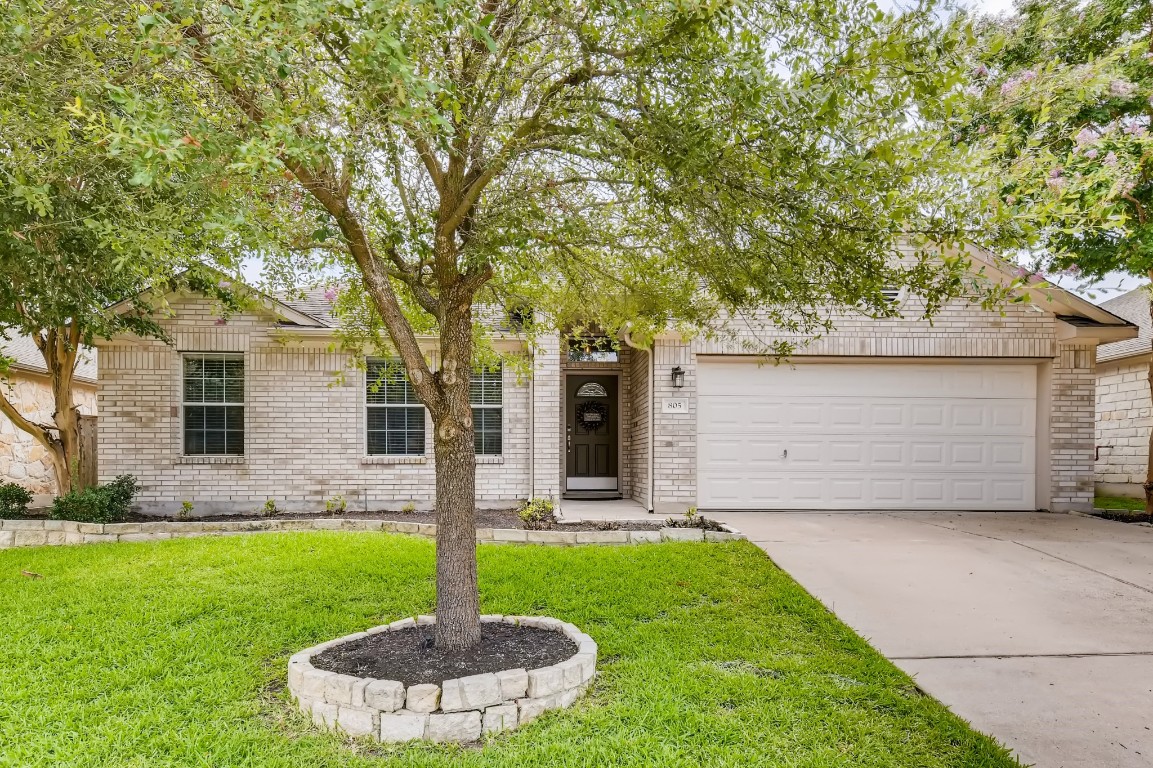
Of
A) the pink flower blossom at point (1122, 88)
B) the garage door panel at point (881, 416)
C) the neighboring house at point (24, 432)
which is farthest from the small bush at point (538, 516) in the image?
the neighboring house at point (24, 432)

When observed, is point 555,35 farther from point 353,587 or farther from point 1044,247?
point 353,587

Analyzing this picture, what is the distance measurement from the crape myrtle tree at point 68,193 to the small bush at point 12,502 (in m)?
4.85

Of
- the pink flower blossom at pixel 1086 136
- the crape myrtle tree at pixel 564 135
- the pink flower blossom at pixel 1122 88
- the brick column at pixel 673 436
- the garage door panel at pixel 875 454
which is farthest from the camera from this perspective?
the garage door panel at pixel 875 454

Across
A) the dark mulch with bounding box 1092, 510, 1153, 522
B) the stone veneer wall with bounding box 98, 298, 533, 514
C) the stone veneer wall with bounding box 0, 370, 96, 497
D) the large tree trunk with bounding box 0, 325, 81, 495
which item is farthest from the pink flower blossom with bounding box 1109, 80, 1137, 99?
the stone veneer wall with bounding box 0, 370, 96, 497

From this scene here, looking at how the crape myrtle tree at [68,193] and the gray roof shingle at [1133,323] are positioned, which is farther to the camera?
the gray roof shingle at [1133,323]

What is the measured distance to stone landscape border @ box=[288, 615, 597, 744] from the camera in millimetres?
3389

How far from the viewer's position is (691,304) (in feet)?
18.2

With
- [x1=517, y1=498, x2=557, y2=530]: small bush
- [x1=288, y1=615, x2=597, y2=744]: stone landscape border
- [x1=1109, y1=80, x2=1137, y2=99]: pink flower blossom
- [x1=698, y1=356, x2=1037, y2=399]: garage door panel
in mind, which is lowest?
[x1=517, y1=498, x2=557, y2=530]: small bush

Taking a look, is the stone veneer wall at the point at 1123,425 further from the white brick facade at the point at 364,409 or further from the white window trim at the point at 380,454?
the white window trim at the point at 380,454

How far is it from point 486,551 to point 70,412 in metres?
6.43

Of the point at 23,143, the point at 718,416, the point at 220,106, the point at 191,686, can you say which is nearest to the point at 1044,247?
the point at 220,106

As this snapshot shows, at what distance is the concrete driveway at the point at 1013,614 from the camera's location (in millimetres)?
3443

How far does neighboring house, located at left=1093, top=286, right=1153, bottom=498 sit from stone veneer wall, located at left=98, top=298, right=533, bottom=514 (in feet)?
35.8

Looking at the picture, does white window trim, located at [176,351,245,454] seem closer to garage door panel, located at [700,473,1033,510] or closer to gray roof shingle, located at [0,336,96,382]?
gray roof shingle, located at [0,336,96,382]
